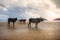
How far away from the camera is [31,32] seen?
1.27 metres

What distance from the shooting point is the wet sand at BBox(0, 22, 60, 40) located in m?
1.23

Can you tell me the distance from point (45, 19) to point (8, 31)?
39 centimetres

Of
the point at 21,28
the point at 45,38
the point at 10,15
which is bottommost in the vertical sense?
the point at 45,38

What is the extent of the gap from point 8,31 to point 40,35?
12.6 inches

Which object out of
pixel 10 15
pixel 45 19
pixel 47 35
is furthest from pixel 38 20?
pixel 10 15

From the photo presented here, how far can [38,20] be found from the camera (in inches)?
50.1

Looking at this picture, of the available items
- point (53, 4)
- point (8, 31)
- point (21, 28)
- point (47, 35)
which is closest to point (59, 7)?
point (53, 4)

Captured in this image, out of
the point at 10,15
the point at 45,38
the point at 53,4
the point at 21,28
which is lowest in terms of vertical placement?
the point at 45,38

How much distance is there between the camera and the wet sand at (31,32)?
48.6 inches

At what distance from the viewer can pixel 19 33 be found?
1.25 metres

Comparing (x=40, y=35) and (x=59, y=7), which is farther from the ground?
(x=59, y=7)

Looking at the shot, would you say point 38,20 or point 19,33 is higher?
point 38,20

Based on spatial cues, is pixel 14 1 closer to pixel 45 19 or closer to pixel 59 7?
pixel 45 19

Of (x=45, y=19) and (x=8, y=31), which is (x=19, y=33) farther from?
(x=45, y=19)
